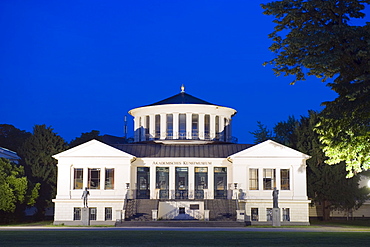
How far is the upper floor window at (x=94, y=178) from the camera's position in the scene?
4550 cm

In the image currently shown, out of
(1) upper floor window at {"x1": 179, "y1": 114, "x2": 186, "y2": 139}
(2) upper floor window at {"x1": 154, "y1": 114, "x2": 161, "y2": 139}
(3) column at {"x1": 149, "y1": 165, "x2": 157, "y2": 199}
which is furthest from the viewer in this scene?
(2) upper floor window at {"x1": 154, "y1": 114, "x2": 161, "y2": 139}

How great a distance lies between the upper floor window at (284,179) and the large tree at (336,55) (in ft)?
49.3

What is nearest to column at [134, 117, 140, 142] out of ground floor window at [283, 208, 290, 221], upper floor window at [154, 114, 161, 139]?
upper floor window at [154, 114, 161, 139]

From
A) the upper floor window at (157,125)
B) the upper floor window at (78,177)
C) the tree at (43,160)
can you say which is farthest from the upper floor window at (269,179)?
the tree at (43,160)

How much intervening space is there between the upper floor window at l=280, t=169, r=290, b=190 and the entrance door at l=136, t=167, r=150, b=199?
454 inches

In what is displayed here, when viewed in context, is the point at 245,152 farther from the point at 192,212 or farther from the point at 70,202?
the point at 70,202

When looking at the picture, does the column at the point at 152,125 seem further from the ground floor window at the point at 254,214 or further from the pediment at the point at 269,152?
the ground floor window at the point at 254,214

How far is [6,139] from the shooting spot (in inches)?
2899

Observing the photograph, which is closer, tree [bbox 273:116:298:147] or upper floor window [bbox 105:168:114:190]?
upper floor window [bbox 105:168:114:190]

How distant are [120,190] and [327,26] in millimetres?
23818

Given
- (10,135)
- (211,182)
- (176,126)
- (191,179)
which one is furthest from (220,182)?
(10,135)

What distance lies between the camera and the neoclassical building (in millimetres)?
44219

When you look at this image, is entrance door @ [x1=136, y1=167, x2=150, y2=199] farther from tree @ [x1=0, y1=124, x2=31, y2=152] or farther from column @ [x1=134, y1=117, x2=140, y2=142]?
tree @ [x1=0, y1=124, x2=31, y2=152]

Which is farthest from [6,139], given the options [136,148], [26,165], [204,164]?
[204,164]
